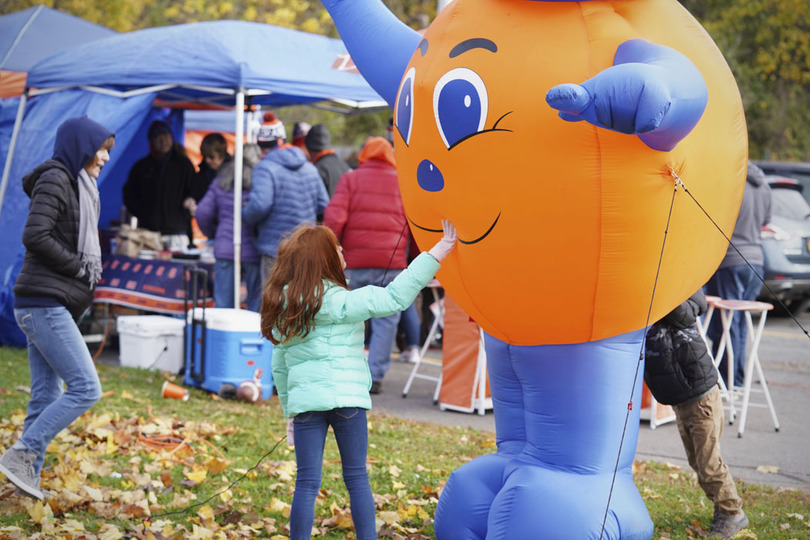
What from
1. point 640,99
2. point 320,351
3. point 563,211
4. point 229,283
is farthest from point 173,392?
point 640,99

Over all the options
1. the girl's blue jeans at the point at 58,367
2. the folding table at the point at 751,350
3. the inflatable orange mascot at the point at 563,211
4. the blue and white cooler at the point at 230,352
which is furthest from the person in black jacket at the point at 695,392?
the blue and white cooler at the point at 230,352

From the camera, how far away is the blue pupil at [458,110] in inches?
140

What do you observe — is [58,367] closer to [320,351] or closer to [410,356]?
[320,351]

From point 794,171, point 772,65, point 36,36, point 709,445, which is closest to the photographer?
point 709,445

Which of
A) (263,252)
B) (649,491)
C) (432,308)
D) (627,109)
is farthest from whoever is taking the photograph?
(432,308)

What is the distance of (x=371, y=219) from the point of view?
7809 millimetres

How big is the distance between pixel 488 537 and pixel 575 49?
200cm

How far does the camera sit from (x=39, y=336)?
16.0 ft

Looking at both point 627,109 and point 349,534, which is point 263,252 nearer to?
point 349,534

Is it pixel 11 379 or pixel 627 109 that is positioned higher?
pixel 627 109

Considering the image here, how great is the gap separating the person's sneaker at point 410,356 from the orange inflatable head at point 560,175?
5.64 metres

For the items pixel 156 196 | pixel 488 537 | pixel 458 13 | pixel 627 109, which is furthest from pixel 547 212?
pixel 156 196

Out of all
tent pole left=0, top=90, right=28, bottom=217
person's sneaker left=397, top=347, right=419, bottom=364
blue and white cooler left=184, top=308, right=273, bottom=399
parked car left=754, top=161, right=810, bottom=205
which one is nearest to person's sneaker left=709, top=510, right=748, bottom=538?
blue and white cooler left=184, top=308, right=273, bottom=399

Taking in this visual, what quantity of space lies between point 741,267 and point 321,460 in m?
5.15
